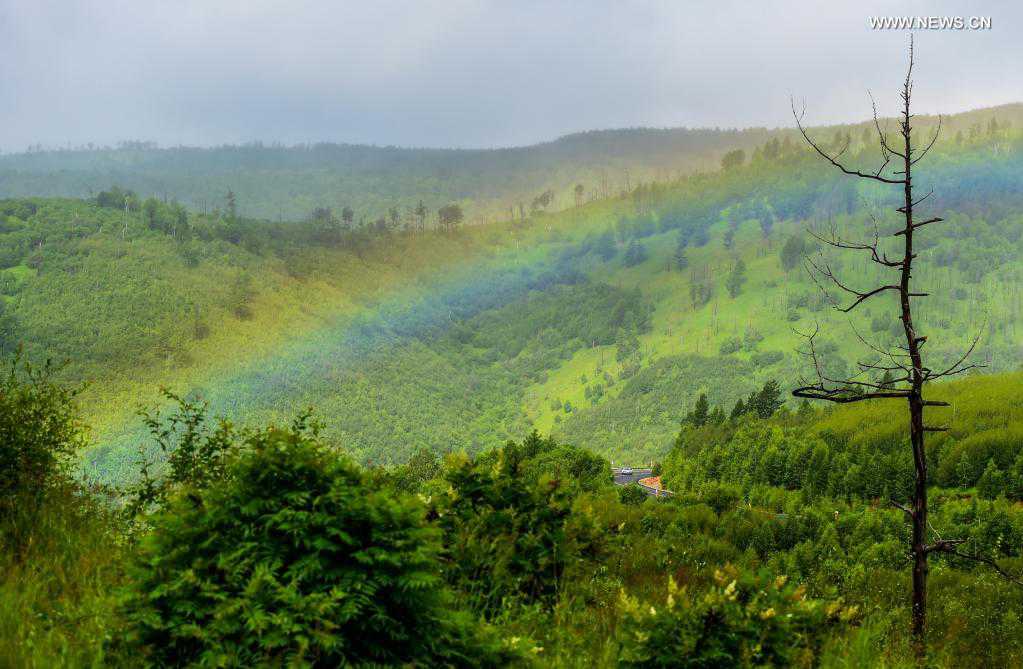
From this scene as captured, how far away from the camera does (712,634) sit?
190 inches

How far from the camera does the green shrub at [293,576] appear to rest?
387 cm

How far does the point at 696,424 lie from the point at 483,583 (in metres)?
117

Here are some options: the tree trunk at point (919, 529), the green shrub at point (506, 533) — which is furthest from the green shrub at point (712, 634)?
the tree trunk at point (919, 529)

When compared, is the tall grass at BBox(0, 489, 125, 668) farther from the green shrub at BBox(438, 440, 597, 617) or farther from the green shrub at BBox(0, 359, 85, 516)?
the green shrub at BBox(438, 440, 597, 617)

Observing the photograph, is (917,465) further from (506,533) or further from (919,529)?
(506,533)

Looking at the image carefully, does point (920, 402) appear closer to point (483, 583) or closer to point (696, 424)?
point (483, 583)

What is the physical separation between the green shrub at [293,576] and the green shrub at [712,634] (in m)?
0.94

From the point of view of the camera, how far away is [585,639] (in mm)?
5539

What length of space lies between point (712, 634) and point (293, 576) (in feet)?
8.59

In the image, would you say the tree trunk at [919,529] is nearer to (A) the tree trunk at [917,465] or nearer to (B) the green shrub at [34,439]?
(A) the tree trunk at [917,465]

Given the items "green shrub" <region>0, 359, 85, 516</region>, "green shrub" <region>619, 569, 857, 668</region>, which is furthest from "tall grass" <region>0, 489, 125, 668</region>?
"green shrub" <region>619, 569, 857, 668</region>

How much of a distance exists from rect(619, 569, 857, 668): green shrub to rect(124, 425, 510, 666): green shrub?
94 centimetres

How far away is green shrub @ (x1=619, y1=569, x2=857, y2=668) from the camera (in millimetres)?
4711

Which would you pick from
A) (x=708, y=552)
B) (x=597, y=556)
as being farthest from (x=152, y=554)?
(x=708, y=552)
